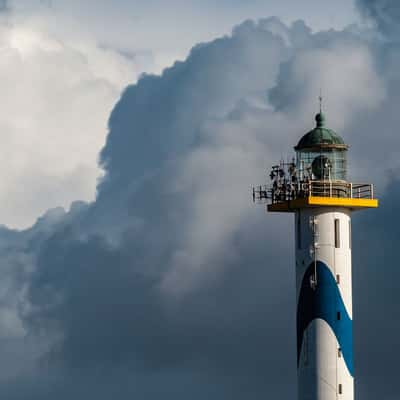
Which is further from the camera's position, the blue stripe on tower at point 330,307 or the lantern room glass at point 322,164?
the lantern room glass at point 322,164

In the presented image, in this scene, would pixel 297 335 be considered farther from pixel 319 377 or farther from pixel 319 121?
pixel 319 121

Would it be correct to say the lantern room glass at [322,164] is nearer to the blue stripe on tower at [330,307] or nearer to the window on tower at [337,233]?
the window on tower at [337,233]

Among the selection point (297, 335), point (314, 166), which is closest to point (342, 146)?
point (314, 166)

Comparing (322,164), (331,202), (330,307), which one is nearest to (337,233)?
(331,202)

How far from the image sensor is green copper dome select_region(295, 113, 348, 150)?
516 ft

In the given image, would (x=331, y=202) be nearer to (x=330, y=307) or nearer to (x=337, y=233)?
(x=337, y=233)

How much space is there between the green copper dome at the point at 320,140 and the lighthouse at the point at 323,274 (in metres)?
1.71

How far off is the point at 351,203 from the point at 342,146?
448 cm

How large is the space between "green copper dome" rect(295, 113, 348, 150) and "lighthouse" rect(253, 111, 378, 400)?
1706 mm

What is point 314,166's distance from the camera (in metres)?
157

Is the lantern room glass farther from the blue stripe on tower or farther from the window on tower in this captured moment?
the blue stripe on tower

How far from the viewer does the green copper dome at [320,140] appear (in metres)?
157

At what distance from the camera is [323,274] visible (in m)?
154

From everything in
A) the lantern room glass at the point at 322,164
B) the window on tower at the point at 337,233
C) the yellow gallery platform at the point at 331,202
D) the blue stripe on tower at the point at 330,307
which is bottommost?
the blue stripe on tower at the point at 330,307
